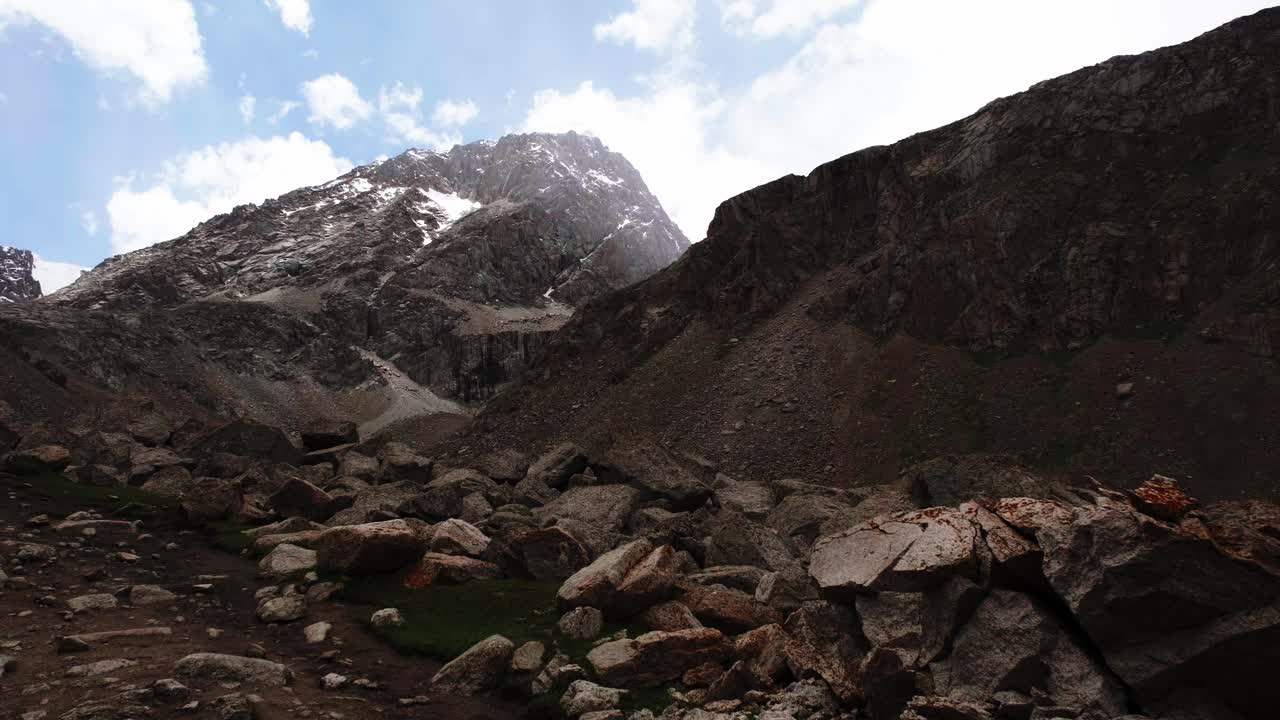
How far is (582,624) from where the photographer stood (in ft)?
53.4

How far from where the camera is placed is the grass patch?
1628cm

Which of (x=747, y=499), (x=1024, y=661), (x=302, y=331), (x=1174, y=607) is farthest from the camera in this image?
(x=302, y=331)

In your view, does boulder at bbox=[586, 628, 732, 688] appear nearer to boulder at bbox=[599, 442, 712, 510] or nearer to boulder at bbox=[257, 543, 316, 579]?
boulder at bbox=[257, 543, 316, 579]

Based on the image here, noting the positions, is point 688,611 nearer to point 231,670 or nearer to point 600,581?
point 600,581

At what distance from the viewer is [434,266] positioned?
7185 inches

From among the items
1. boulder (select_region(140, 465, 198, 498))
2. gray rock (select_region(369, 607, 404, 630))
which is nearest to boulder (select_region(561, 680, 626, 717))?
gray rock (select_region(369, 607, 404, 630))

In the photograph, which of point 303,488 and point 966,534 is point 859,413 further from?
point 966,534

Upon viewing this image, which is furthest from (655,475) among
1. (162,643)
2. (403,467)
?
(162,643)

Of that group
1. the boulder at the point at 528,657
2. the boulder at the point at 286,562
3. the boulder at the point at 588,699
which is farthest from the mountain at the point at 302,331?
the boulder at the point at 588,699

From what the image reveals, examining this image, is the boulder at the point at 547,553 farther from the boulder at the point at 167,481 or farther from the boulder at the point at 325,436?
the boulder at the point at 325,436

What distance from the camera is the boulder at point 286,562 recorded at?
863 inches

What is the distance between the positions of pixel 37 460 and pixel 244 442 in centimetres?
1128

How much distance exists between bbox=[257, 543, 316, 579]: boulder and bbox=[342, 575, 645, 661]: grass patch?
253 centimetres

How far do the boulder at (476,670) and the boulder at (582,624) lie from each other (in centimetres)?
164
